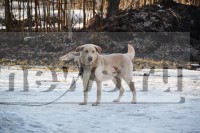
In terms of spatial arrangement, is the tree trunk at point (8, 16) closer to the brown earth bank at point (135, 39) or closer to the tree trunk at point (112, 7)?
the brown earth bank at point (135, 39)

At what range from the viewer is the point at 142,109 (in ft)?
26.4

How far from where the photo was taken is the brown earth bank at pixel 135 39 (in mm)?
18597

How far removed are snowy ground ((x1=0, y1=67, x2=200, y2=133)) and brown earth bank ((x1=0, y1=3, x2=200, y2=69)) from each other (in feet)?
21.1

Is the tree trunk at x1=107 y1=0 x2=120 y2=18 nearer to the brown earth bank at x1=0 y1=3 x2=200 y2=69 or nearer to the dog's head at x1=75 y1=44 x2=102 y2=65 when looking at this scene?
the brown earth bank at x1=0 y1=3 x2=200 y2=69

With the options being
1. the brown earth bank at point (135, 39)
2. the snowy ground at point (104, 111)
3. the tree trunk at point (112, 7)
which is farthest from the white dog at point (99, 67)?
the tree trunk at point (112, 7)

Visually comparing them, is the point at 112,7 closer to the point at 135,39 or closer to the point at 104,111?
the point at 135,39

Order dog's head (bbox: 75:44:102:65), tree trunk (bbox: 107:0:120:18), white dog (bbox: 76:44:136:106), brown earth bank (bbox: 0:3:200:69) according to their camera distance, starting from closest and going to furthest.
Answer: dog's head (bbox: 75:44:102:65), white dog (bbox: 76:44:136:106), brown earth bank (bbox: 0:3:200:69), tree trunk (bbox: 107:0:120:18)

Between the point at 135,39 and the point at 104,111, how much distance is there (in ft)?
40.8

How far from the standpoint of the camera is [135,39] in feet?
65.6

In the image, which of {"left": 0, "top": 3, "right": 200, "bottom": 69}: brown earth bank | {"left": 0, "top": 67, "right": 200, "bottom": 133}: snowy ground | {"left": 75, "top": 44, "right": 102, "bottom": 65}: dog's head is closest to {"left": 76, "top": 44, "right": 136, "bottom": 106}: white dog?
{"left": 75, "top": 44, "right": 102, "bottom": 65}: dog's head

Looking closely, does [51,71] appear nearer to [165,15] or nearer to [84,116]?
[84,116]

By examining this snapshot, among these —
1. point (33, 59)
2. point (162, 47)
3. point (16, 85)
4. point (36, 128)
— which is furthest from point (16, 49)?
point (36, 128)

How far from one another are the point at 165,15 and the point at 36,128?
16481 millimetres

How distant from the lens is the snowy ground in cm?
634
